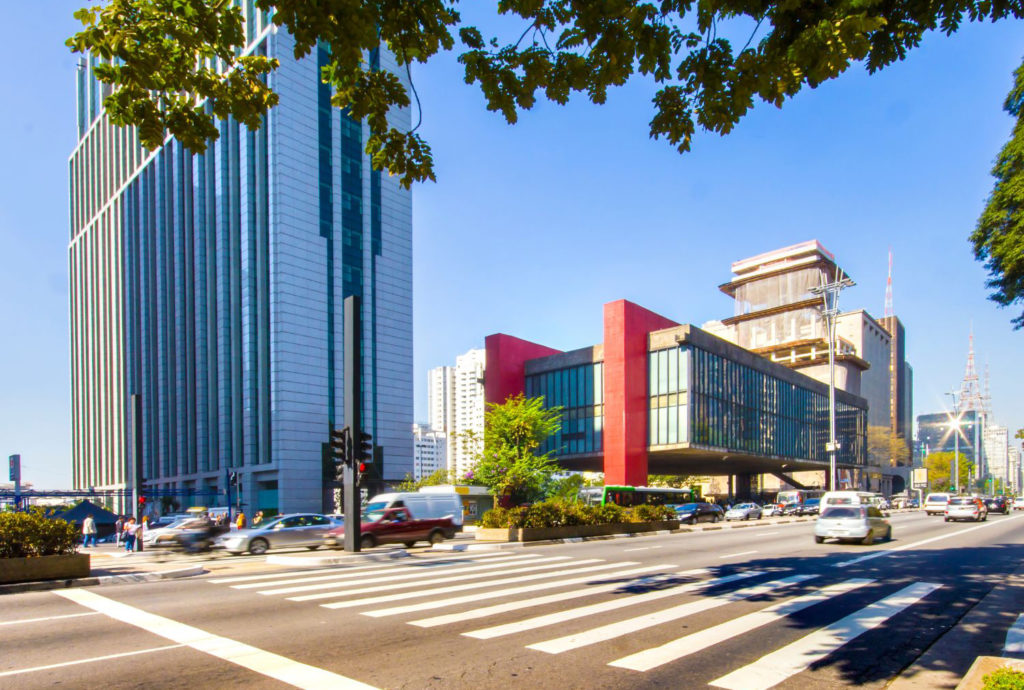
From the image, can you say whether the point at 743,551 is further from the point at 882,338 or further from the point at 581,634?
the point at 882,338

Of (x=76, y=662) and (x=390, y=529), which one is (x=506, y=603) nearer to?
(x=76, y=662)

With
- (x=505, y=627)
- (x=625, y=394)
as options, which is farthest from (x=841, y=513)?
(x=625, y=394)

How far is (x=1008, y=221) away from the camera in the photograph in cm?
1616

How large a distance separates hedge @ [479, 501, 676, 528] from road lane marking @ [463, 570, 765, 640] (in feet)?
44.0

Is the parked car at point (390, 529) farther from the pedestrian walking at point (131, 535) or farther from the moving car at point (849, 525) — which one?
the moving car at point (849, 525)

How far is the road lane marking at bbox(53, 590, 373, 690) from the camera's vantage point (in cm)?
669

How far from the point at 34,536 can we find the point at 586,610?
42.0ft

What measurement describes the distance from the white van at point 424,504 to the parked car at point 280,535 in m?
2.01

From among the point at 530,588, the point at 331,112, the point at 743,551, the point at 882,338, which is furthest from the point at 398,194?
the point at 882,338

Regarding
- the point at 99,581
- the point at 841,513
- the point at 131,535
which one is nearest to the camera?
the point at 99,581

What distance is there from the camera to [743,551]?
68.7 feet

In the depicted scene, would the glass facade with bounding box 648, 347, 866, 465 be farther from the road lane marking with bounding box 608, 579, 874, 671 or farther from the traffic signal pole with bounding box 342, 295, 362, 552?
the road lane marking with bounding box 608, 579, 874, 671

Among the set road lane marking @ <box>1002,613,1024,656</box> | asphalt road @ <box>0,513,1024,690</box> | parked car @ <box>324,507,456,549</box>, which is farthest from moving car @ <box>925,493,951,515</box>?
road lane marking @ <box>1002,613,1024,656</box>

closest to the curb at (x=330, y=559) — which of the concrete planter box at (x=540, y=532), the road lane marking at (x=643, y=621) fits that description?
the concrete planter box at (x=540, y=532)
